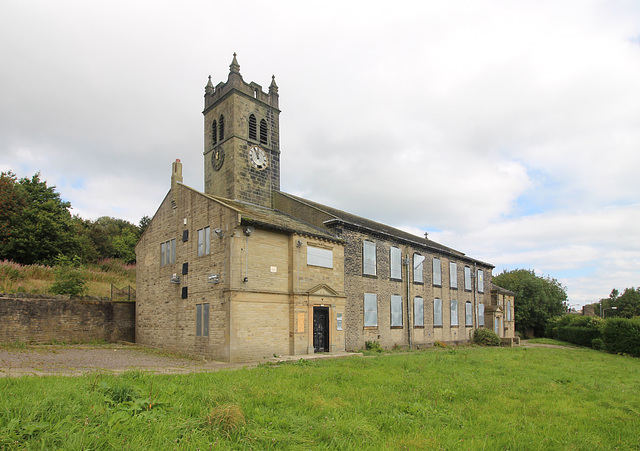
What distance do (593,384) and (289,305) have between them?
11568 mm

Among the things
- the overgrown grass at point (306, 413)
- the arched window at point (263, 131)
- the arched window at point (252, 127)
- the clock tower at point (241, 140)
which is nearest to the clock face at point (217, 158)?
the clock tower at point (241, 140)

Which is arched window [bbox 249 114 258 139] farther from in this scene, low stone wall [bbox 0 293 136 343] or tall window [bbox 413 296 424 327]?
tall window [bbox 413 296 424 327]

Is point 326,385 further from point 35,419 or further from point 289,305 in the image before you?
point 289,305

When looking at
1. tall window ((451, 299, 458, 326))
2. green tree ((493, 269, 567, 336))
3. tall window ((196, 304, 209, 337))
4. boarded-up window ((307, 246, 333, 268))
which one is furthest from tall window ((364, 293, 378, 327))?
green tree ((493, 269, 567, 336))

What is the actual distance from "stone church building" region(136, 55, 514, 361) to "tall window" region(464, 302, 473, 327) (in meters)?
3.31

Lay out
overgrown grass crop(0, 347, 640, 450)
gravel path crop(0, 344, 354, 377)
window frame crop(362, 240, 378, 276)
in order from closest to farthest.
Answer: overgrown grass crop(0, 347, 640, 450) → gravel path crop(0, 344, 354, 377) → window frame crop(362, 240, 378, 276)

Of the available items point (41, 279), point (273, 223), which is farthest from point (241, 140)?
point (41, 279)

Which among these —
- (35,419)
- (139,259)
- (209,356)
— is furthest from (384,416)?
(139,259)

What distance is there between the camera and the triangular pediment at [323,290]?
19.8 metres

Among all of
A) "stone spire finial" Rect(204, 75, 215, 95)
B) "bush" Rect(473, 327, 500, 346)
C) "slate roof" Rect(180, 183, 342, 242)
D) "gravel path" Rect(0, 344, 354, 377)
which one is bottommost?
"bush" Rect(473, 327, 500, 346)

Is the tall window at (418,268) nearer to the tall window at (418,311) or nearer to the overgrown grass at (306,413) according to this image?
the tall window at (418,311)

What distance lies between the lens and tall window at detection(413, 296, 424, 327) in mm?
28109

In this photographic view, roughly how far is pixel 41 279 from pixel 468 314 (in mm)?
31436

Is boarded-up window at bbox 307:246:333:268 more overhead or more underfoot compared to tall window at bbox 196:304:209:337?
more overhead
